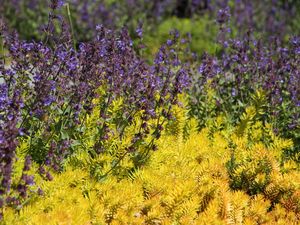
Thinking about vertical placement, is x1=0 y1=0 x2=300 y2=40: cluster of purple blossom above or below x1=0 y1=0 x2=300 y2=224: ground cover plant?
below

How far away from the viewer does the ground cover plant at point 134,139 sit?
3043mm

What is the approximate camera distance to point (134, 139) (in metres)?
3.64

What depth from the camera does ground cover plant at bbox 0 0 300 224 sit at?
304 centimetres

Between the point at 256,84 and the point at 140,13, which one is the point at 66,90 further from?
the point at 140,13

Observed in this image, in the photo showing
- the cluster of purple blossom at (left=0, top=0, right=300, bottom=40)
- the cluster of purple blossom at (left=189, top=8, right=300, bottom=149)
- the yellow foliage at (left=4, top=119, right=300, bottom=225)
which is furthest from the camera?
the cluster of purple blossom at (left=0, top=0, right=300, bottom=40)

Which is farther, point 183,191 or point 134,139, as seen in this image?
point 134,139

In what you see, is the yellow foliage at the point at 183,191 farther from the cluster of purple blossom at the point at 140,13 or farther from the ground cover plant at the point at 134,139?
the cluster of purple blossom at the point at 140,13

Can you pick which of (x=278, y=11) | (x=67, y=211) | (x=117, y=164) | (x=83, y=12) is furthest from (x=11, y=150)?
(x=278, y=11)

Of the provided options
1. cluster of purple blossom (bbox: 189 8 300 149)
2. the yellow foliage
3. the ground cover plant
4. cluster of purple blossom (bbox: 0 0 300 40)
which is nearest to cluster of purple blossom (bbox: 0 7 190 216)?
the ground cover plant

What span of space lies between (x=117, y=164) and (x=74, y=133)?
1.47 feet

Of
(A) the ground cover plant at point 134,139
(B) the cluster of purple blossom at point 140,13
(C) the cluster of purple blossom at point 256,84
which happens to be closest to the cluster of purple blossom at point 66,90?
(A) the ground cover plant at point 134,139

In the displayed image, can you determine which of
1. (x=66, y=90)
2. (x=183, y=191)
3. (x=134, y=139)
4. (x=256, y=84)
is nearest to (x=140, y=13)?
(x=256, y=84)

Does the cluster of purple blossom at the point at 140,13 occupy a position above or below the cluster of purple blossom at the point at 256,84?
below

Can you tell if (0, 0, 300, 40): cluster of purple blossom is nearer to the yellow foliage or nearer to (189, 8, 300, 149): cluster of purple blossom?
(189, 8, 300, 149): cluster of purple blossom
